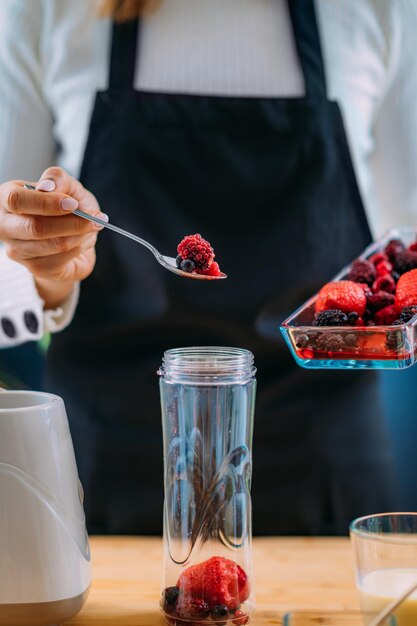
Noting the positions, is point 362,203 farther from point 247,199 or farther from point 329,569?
point 329,569

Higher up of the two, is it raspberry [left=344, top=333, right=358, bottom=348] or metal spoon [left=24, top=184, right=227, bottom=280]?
metal spoon [left=24, top=184, right=227, bottom=280]

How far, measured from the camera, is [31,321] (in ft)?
3.52

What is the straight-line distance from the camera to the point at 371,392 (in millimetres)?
1177

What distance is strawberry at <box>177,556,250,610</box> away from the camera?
2.23ft

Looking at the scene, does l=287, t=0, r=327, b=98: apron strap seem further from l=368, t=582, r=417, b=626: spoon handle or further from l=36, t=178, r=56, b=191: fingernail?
l=368, t=582, r=417, b=626: spoon handle

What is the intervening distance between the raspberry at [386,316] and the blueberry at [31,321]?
489mm

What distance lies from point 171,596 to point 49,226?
34 cm

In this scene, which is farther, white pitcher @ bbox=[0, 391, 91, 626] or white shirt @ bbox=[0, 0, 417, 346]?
white shirt @ bbox=[0, 0, 417, 346]

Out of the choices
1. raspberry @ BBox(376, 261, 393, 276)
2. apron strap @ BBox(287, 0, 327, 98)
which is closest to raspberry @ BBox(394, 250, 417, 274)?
raspberry @ BBox(376, 261, 393, 276)

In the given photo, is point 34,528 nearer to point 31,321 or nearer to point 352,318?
point 352,318

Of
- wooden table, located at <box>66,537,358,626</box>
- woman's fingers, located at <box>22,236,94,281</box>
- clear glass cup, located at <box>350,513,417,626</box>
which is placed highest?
woman's fingers, located at <box>22,236,94,281</box>

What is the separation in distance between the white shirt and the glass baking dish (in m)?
0.58

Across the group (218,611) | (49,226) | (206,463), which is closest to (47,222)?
(49,226)

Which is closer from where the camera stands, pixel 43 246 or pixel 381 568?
pixel 381 568
